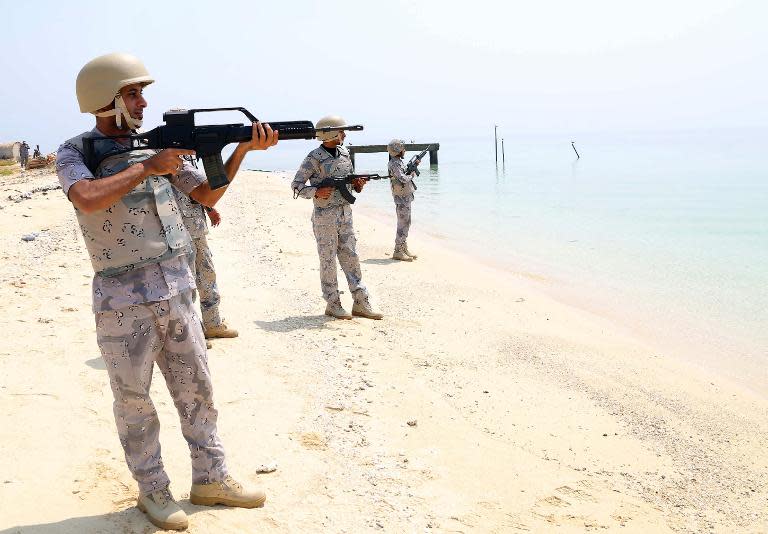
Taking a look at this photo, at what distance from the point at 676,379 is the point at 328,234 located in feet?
12.7

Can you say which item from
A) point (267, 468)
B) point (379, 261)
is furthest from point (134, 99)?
point (379, 261)

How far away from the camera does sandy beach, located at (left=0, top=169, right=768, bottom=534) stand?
147 inches

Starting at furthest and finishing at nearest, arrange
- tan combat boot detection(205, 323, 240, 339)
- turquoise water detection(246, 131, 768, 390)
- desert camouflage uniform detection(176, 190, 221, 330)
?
turquoise water detection(246, 131, 768, 390) < tan combat boot detection(205, 323, 240, 339) < desert camouflage uniform detection(176, 190, 221, 330)

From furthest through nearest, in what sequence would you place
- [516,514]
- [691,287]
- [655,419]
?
[691,287] → [655,419] → [516,514]

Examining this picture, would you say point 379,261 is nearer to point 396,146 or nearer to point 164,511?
point 396,146

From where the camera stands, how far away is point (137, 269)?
2.96 m

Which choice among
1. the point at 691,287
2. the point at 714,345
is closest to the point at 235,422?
the point at 714,345

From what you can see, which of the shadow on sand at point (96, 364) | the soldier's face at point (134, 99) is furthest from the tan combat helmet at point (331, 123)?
the soldier's face at point (134, 99)

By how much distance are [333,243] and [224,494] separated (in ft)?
13.9

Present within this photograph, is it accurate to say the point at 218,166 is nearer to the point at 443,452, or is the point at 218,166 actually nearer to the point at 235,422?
the point at 235,422

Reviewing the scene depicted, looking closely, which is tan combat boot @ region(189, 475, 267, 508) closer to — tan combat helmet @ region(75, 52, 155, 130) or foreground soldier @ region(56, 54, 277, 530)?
foreground soldier @ region(56, 54, 277, 530)

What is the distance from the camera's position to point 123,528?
3221 millimetres

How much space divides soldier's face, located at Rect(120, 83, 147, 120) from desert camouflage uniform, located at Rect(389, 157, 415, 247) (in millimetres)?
8391

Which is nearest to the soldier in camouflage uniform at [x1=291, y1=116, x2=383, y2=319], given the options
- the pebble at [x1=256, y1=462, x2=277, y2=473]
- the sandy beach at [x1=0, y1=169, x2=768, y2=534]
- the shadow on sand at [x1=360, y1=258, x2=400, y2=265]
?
the sandy beach at [x1=0, y1=169, x2=768, y2=534]
